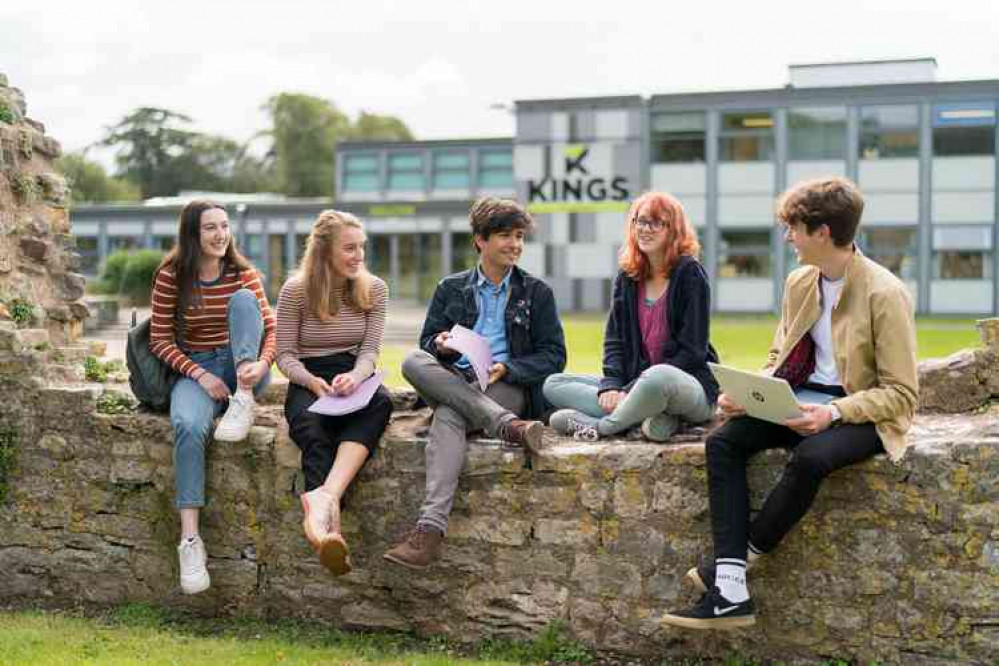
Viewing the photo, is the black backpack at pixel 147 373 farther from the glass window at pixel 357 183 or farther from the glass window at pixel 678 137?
the glass window at pixel 357 183

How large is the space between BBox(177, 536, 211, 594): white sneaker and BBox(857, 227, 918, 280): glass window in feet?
107

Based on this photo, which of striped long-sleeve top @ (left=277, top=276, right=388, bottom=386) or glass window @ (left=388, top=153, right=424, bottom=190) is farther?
glass window @ (left=388, top=153, right=424, bottom=190)

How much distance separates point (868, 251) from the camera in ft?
117

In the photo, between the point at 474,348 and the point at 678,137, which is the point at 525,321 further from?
the point at 678,137

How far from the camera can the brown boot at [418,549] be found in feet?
16.7

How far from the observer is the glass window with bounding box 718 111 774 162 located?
36.2 m

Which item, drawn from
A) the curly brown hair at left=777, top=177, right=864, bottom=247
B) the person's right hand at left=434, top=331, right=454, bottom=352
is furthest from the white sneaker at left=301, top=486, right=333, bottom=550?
the curly brown hair at left=777, top=177, right=864, bottom=247

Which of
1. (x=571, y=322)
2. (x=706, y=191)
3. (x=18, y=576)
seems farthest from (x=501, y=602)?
(x=706, y=191)

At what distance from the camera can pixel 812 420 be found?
4.66 m

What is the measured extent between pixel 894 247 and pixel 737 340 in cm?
1272

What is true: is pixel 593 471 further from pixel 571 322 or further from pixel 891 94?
pixel 891 94

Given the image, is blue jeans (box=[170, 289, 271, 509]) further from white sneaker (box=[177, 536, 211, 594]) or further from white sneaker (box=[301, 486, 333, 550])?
white sneaker (box=[301, 486, 333, 550])

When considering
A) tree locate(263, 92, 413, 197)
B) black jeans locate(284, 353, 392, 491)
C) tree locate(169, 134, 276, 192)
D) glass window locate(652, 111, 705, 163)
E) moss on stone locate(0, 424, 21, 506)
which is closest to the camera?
black jeans locate(284, 353, 392, 491)

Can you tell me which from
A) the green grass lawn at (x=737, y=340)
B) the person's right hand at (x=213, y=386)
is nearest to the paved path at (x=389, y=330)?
the green grass lawn at (x=737, y=340)
